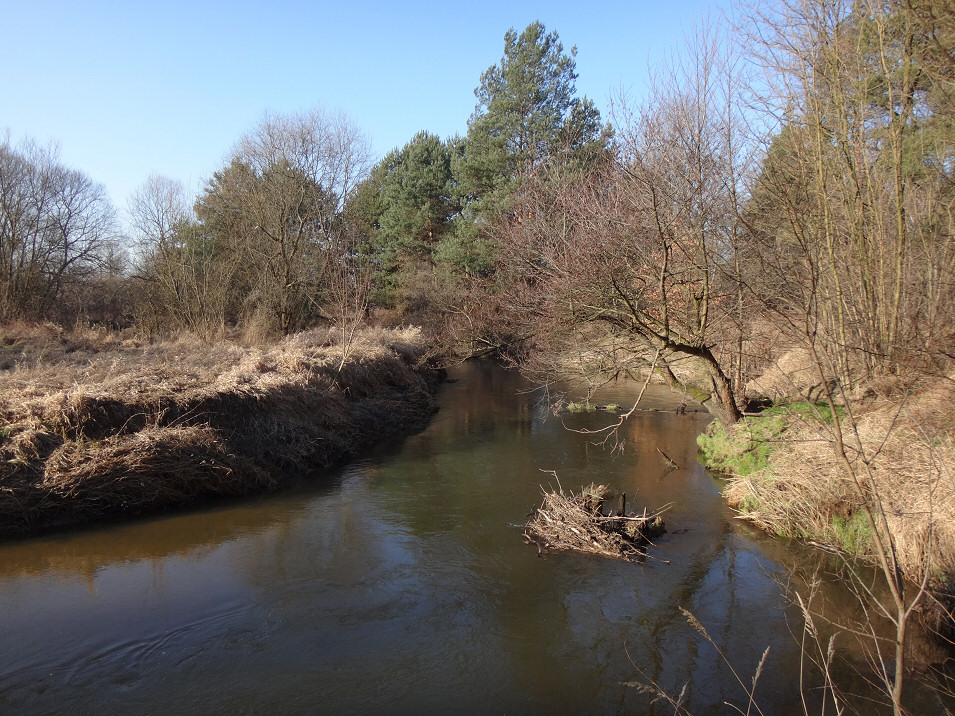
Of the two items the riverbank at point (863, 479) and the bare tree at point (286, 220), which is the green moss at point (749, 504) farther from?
the bare tree at point (286, 220)

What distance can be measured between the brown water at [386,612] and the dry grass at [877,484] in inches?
19.0

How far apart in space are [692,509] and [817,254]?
3.84 meters

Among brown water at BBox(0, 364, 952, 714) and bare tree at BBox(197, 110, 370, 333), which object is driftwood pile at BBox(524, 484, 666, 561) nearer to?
brown water at BBox(0, 364, 952, 714)

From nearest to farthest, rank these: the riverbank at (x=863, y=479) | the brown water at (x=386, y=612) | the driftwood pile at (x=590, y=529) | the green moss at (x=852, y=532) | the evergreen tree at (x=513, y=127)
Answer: the brown water at (x=386, y=612) < the riverbank at (x=863, y=479) < the green moss at (x=852, y=532) < the driftwood pile at (x=590, y=529) < the evergreen tree at (x=513, y=127)

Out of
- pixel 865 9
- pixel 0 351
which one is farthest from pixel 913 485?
pixel 0 351

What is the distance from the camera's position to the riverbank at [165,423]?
8.24m

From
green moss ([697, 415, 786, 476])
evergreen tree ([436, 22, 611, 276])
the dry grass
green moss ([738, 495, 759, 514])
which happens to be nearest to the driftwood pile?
green moss ([738, 495, 759, 514])

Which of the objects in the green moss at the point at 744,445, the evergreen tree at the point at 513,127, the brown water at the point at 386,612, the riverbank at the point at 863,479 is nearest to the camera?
the brown water at the point at 386,612

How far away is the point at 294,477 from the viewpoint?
10.7 meters

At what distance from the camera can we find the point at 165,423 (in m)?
9.72

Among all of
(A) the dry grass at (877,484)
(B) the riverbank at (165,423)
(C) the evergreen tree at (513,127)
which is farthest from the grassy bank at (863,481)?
(C) the evergreen tree at (513,127)

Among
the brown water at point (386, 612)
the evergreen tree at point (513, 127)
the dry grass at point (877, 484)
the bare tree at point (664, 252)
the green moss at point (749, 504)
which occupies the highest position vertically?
the evergreen tree at point (513, 127)

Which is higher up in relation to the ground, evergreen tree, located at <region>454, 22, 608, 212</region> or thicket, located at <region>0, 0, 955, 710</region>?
evergreen tree, located at <region>454, 22, 608, 212</region>

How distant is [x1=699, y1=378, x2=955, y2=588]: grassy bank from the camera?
5.66 metres
